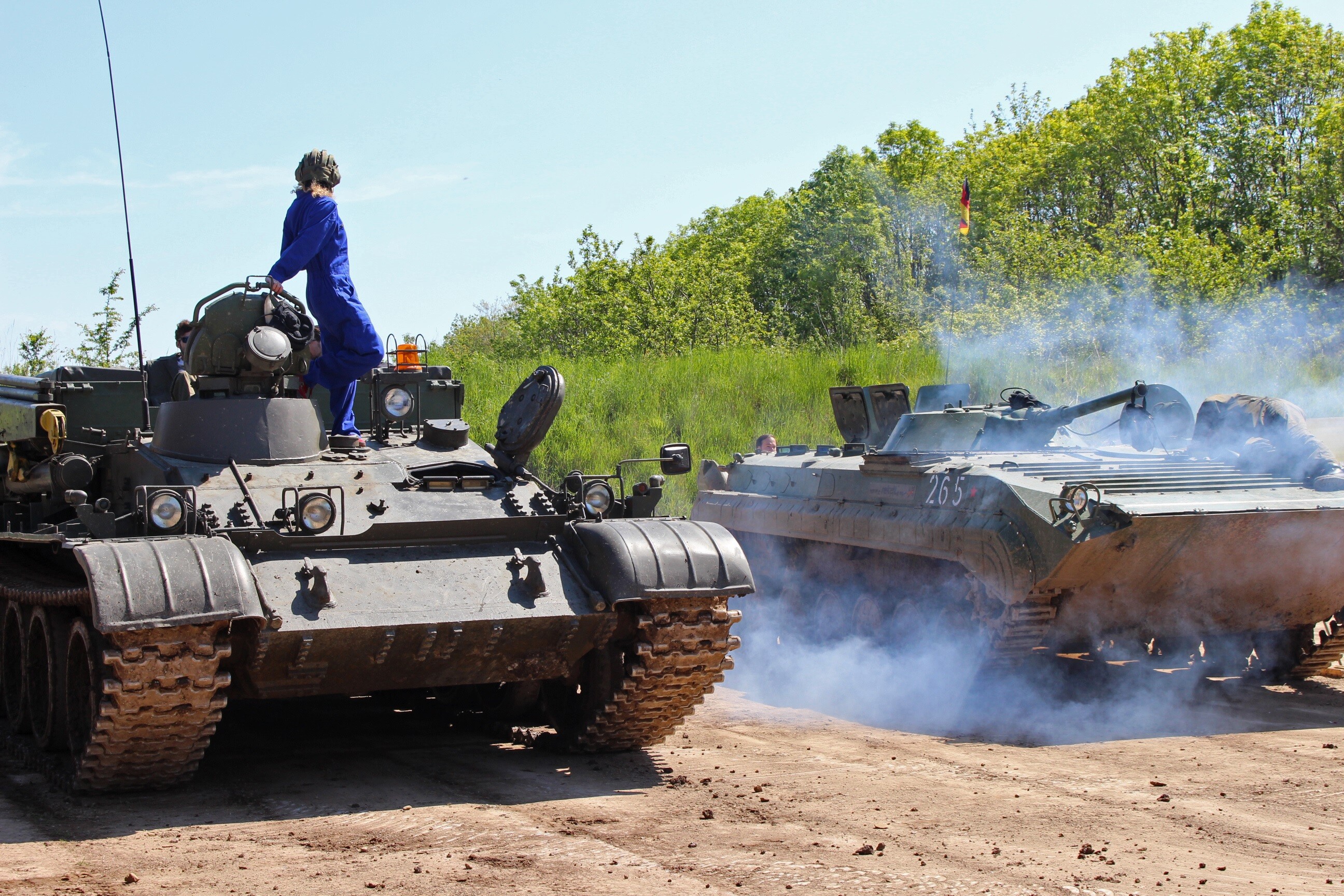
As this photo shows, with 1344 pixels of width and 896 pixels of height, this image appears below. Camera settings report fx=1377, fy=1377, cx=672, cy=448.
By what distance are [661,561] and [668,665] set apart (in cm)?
56

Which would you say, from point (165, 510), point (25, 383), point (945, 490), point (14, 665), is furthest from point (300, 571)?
point (945, 490)

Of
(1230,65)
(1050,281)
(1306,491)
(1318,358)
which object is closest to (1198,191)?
(1230,65)

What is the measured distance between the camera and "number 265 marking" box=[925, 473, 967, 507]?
33.0 ft

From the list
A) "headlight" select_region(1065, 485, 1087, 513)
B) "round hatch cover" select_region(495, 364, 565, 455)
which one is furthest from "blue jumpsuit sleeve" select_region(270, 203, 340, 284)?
"headlight" select_region(1065, 485, 1087, 513)

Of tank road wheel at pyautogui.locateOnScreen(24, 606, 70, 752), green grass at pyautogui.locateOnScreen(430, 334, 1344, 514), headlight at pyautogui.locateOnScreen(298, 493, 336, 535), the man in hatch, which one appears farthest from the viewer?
green grass at pyautogui.locateOnScreen(430, 334, 1344, 514)

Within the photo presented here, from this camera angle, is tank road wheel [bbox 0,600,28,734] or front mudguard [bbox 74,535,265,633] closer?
front mudguard [bbox 74,535,265,633]

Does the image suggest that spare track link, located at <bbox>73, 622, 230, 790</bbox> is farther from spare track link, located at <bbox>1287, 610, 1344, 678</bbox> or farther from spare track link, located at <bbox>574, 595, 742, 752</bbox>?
spare track link, located at <bbox>1287, 610, 1344, 678</bbox>

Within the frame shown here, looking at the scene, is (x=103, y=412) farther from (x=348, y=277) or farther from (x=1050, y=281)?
(x=1050, y=281)

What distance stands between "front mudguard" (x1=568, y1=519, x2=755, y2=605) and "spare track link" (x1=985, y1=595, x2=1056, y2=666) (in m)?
2.81

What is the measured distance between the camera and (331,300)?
8523 millimetres

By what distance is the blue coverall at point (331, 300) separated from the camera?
27.6 feet

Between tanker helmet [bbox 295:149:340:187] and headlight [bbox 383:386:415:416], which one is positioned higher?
tanker helmet [bbox 295:149:340:187]

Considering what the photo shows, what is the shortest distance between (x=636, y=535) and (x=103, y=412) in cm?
413

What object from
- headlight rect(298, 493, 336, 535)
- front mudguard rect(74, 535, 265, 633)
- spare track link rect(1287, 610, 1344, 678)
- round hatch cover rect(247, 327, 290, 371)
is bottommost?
spare track link rect(1287, 610, 1344, 678)
